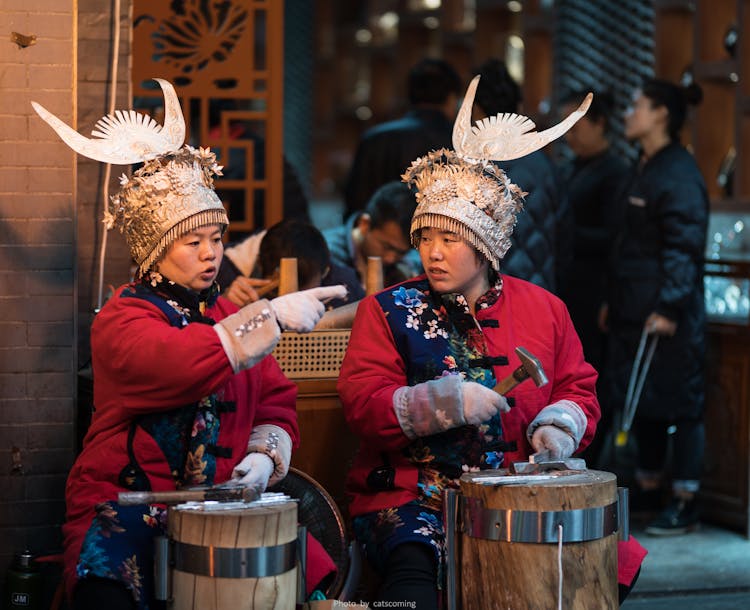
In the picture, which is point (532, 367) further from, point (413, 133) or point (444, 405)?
point (413, 133)

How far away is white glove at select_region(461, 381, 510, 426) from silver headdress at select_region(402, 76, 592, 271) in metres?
0.44

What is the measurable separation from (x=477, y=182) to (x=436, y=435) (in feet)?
2.19

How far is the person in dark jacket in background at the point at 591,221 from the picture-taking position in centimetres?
651

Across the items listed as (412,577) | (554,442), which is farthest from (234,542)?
(554,442)

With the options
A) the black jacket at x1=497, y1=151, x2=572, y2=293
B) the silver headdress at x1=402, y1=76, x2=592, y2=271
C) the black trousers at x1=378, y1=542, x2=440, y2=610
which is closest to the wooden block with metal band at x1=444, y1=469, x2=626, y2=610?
the black trousers at x1=378, y1=542, x2=440, y2=610

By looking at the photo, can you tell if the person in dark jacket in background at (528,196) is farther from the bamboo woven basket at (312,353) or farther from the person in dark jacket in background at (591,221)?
the bamboo woven basket at (312,353)

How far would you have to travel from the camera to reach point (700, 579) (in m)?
5.07

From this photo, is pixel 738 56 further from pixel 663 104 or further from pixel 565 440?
pixel 565 440

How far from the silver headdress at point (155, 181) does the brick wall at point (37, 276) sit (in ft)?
1.77

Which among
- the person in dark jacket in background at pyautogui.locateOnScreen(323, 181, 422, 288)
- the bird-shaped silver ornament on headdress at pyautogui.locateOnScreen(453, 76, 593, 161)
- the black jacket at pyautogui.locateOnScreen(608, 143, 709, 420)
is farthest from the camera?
the black jacket at pyautogui.locateOnScreen(608, 143, 709, 420)

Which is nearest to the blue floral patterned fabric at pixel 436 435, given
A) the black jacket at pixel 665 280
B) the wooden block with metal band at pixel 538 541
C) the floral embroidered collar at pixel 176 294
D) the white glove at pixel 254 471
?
the wooden block with metal band at pixel 538 541

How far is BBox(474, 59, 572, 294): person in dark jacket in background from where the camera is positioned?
5383mm

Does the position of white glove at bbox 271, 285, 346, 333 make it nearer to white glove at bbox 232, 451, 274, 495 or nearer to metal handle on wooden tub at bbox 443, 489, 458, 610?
white glove at bbox 232, 451, 274, 495

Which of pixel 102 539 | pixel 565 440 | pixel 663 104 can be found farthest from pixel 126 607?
pixel 663 104
